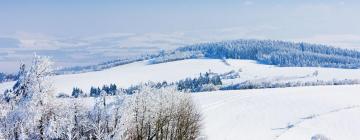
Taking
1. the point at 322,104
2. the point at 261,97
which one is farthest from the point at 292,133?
the point at 261,97

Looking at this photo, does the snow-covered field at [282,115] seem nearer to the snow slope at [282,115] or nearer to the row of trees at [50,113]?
the snow slope at [282,115]

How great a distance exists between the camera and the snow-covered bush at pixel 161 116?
4921cm

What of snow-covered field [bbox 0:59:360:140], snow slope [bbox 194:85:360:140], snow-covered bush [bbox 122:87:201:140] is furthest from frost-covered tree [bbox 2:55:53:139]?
snow slope [bbox 194:85:360:140]

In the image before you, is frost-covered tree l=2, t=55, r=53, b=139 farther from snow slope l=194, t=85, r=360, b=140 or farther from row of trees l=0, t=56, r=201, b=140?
snow slope l=194, t=85, r=360, b=140

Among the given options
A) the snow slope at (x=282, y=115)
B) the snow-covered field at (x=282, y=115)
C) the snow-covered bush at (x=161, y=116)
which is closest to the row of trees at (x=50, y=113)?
the snow-covered bush at (x=161, y=116)

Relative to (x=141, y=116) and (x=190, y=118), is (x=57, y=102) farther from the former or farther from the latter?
(x=190, y=118)

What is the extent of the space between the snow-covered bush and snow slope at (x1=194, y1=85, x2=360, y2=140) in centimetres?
1726

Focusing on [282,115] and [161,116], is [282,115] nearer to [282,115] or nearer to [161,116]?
[282,115]

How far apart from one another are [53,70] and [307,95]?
114 meters

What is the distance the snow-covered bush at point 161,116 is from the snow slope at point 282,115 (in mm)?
17259

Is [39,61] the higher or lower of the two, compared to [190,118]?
higher

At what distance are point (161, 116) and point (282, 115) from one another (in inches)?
2264

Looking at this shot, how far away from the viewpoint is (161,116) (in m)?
56.5

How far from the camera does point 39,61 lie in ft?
116
